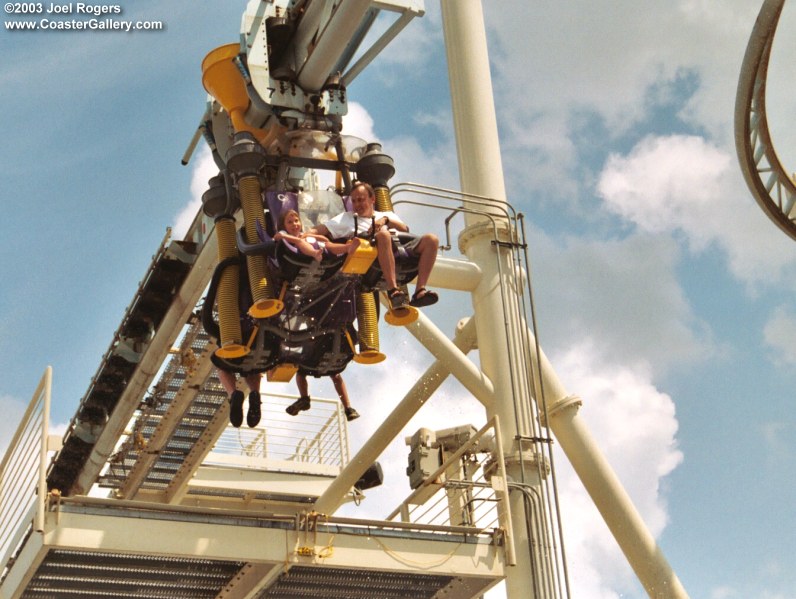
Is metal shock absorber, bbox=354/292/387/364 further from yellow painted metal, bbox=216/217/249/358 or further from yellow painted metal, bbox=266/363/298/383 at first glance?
yellow painted metal, bbox=216/217/249/358

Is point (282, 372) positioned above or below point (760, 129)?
below

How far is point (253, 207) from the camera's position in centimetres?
1245

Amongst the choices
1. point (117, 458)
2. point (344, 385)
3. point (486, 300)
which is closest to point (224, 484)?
point (117, 458)

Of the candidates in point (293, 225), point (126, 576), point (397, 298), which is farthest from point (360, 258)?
point (126, 576)

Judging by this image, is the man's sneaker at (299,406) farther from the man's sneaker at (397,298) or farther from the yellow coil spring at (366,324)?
the man's sneaker at (397,298)

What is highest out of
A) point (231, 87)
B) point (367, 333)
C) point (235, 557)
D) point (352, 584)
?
point (231, 87)

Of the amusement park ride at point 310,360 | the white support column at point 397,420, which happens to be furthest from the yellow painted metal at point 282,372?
the white support column at point 397,420

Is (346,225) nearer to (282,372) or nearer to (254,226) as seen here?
(254,226)

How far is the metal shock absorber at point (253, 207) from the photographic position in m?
12.0

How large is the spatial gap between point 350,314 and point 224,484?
11.0 m

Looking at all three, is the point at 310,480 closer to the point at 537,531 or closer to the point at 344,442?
the point at 344,442

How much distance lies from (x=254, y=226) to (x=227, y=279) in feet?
1.99

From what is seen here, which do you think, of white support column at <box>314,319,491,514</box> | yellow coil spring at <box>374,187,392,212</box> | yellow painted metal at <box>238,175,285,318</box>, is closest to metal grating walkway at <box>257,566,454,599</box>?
yellow painted metal at <box>238,175,285,318</box>

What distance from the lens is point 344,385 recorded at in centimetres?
1367
